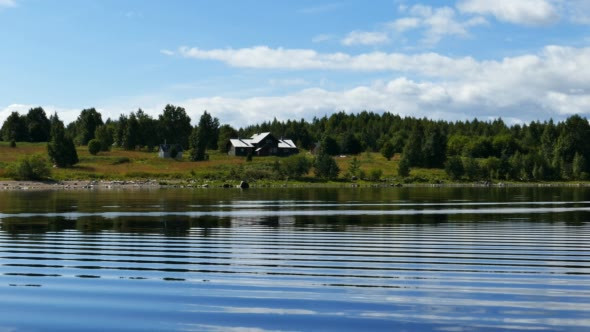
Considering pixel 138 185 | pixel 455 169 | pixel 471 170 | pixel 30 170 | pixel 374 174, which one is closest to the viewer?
pixel 138 185

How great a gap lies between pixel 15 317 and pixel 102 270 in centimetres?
858

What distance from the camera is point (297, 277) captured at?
2611cm

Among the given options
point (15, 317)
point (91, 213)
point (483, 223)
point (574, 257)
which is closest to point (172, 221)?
point (91, 213)

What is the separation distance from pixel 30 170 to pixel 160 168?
101ft

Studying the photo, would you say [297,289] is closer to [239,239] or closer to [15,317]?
[15,317]

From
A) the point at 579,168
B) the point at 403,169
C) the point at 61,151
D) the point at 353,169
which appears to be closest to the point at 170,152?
the point at 61,151

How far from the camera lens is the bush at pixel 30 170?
496 feet

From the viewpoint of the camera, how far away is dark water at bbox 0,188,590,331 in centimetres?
1928

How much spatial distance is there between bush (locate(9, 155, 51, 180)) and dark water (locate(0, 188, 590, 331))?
354 ft

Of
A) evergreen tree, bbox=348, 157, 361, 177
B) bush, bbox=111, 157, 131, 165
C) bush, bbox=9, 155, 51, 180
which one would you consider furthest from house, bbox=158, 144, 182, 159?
evergreen tree, bbox=348, 157, 361, 177

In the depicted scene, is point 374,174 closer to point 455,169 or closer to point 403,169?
point 403,169

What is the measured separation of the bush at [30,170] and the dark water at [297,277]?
107842 millimetres

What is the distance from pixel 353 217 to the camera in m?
59.2

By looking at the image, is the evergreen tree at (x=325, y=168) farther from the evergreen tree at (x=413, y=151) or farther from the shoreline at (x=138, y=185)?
the evergreen tree at (x=413, y=151)
